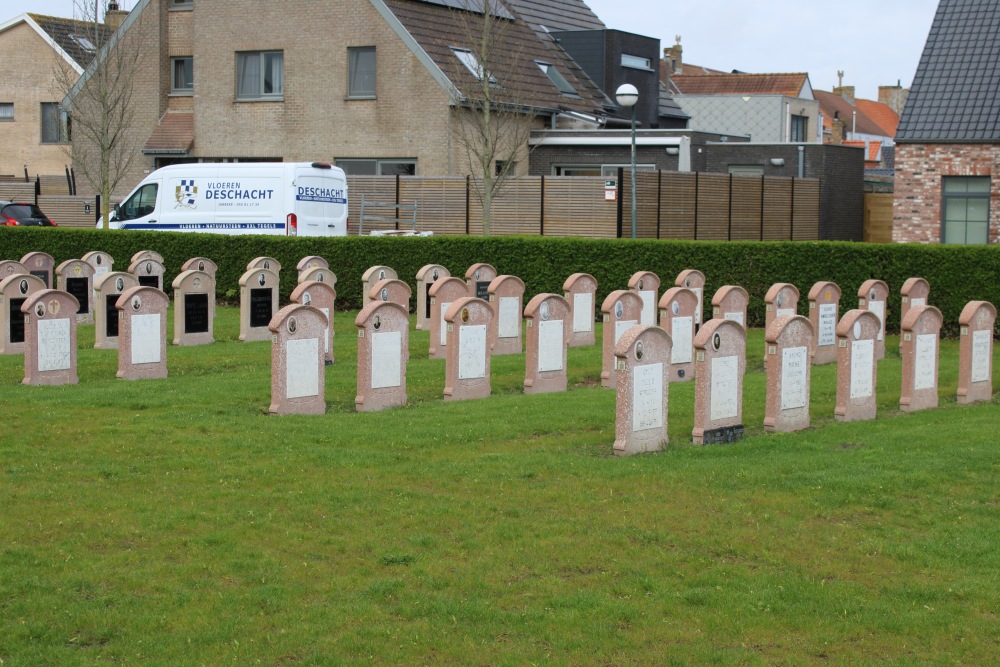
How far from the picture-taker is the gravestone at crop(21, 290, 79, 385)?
14.4 m

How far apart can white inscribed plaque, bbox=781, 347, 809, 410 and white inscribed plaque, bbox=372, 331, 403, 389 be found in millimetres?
4004

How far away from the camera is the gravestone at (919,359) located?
13.8m

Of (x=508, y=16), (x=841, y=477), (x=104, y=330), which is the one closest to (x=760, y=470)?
(x=841, y=477)

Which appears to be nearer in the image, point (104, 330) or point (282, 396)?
point (282, 396)

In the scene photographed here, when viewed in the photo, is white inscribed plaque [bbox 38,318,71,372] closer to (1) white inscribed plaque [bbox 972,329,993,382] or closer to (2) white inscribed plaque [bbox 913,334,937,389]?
(2) white inscribed plaque [bbox 913,334,937,389]

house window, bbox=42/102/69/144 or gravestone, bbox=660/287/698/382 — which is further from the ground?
house window, bbox=42/102/69/144

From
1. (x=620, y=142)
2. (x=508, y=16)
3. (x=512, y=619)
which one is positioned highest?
(x=508, y=16)

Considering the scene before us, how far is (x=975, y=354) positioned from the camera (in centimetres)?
1475

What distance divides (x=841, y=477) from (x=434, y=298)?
333 inches

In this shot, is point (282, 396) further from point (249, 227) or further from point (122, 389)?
point (249, 227)

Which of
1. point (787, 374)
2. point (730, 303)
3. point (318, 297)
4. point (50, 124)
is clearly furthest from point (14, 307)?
point (50, 124)

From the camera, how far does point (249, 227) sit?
1118 inches

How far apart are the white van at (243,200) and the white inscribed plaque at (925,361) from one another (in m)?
16.6

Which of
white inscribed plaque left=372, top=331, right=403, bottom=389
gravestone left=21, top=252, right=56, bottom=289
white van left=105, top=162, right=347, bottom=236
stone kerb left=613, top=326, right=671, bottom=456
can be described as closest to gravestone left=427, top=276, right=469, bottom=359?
white inscribed plaque left=372, top=331, right=403, bottom=389
